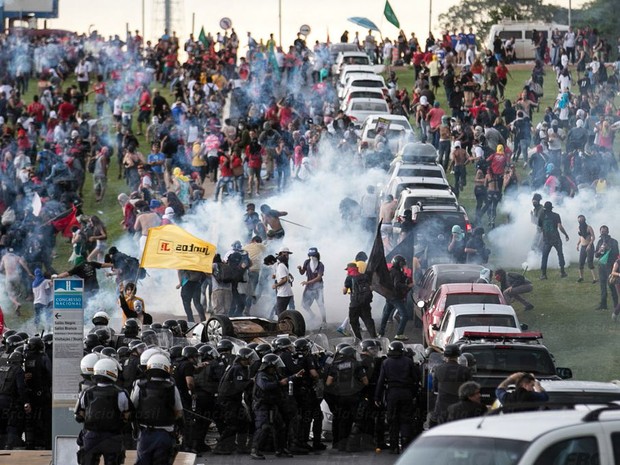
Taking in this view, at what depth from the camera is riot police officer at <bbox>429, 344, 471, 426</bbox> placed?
17.3 meters

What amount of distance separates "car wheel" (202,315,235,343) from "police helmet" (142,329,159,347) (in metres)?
1.70

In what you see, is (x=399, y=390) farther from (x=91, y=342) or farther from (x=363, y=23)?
(x=363, y=23)

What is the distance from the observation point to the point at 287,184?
3897cm

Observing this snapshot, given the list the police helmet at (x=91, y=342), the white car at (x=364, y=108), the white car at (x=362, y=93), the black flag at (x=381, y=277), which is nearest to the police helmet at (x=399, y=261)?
the black flag at (x=381, y=277)

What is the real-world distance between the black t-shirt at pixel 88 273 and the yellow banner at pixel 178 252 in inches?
71.4

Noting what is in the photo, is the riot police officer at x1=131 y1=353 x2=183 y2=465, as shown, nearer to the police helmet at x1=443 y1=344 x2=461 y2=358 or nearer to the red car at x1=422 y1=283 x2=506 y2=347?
the police helmet at x1=443 y1=344 x2=461 y2=358

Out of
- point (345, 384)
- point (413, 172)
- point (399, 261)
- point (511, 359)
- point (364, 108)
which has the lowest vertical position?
point (345, 384)

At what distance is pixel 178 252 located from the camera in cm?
2720

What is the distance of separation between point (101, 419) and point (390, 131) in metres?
28.5

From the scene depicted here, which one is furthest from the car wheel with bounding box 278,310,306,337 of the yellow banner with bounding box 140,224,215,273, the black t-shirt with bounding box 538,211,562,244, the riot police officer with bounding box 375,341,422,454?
the black t-shirt with bounding box 538,211,562,244

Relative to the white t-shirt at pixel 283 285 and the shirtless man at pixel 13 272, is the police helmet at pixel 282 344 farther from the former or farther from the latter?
the shirtless man at pixel 13 272

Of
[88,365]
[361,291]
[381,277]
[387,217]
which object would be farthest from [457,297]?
[88,365]

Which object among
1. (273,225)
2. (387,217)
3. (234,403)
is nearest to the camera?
(234,403)

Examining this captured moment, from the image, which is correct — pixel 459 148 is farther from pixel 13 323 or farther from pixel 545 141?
pixel 13 323
